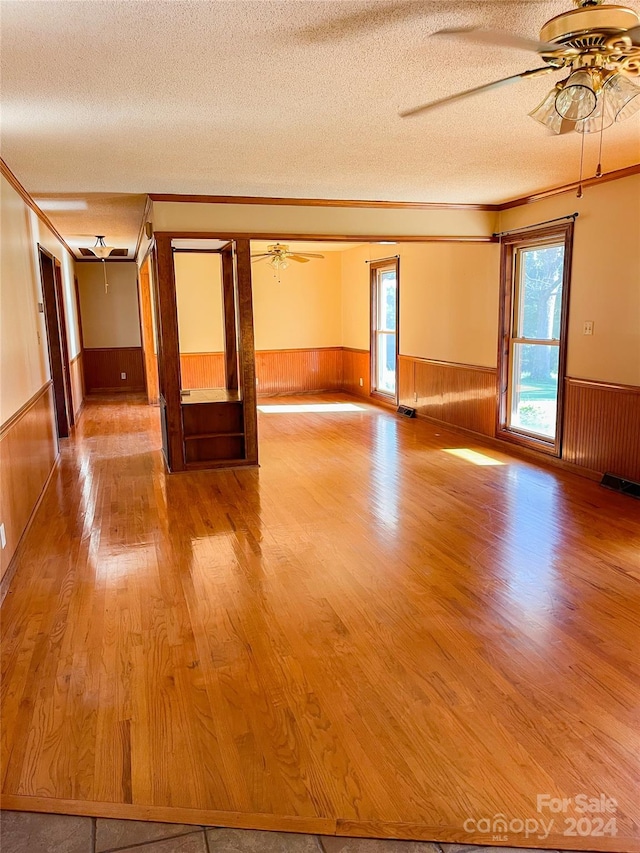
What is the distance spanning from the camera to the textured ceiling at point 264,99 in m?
2.09

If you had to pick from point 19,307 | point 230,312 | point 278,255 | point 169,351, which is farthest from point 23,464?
point 278,255

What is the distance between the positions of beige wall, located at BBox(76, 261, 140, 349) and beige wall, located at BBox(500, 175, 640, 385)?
7.99m

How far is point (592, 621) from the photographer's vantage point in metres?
2.78

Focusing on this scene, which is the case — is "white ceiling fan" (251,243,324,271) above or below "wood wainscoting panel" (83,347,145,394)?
above

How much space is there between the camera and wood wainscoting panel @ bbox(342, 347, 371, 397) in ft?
31.3

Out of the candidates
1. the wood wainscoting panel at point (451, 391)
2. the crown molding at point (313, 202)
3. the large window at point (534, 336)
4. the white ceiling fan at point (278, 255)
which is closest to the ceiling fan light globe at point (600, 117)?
the large window at point (534, 336)

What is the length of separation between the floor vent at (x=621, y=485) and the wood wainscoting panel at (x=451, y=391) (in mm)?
1680

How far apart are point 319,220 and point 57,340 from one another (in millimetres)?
3404

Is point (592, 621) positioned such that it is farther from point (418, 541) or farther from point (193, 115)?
point (193, 115)

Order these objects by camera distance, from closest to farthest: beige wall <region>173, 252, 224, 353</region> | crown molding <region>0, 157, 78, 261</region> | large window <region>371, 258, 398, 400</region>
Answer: crown molding <region>0, 157, 78, 261</region> < large window <region>371, 258, 398, 400</region> < beige wall <region>173, 252, 224, 353</region>

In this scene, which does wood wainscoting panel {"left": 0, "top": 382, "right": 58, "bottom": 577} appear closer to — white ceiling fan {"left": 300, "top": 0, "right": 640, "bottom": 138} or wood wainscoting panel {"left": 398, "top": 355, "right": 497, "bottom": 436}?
white ceiling fan {"left": 300, "top": 0, "right": 640, "bottom": 138}

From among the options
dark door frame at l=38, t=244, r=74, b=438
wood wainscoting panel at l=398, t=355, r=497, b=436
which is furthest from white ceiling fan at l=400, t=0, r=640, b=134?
dark door frame at l=38, t=244, r=74, b=438

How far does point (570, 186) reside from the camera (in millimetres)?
5070

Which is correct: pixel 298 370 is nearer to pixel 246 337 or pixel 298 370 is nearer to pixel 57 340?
pixel 57 340
